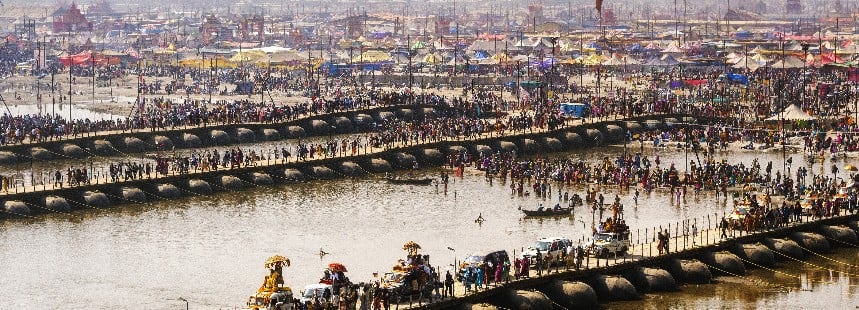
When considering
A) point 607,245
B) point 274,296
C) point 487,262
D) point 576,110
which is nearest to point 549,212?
point 607,245

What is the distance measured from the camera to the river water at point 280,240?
51125mm

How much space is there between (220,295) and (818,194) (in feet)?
85.3

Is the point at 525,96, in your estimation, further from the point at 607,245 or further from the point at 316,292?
the point at 316,292

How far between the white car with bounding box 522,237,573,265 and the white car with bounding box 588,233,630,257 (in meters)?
1.43

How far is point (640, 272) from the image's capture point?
50969mm

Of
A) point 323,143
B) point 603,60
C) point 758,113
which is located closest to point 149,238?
point 323,143

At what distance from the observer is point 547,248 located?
1971 inches

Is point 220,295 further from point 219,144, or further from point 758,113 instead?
point 758,113

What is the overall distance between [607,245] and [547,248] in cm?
271

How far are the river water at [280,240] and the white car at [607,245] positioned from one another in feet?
7.58

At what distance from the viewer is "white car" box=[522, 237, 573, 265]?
49875mm

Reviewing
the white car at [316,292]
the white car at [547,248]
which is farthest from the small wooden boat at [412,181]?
the white car at [316,292]

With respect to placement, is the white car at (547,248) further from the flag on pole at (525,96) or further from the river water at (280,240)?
the flag on pole at (525,96)

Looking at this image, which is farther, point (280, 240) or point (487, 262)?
point (280, 240)
